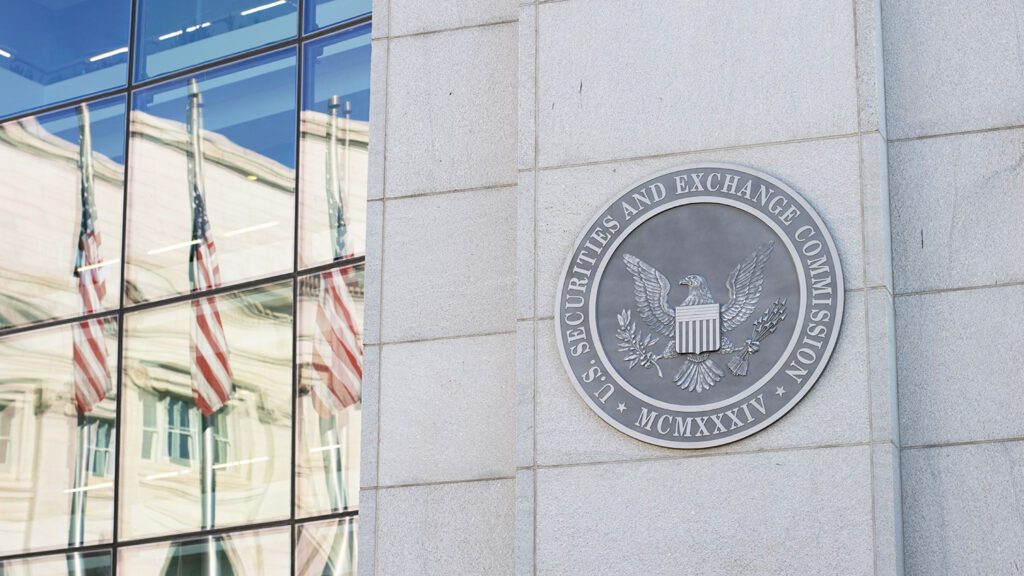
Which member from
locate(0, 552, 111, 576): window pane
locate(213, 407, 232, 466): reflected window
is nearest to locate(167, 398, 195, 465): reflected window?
locate(213, 407, 232, 466): reflected window

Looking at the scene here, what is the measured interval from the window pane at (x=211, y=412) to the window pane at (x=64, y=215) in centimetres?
117

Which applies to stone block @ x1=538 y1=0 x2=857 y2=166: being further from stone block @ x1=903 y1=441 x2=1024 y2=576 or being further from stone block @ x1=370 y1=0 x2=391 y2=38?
stone block @ x1=903 y1=441 x2=1024 y2=576

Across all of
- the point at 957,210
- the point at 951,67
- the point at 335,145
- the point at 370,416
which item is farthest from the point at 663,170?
the point at 335,145

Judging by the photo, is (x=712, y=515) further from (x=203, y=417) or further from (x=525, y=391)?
(x=203, y=417)

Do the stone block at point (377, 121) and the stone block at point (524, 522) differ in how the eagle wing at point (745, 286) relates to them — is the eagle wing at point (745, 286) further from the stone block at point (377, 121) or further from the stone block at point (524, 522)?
the stone block at point (377, 121)

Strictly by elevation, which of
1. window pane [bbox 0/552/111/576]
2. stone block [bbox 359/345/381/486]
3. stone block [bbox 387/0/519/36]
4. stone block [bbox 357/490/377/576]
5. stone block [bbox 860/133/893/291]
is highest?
stone block [bbox 387/0/519/36]

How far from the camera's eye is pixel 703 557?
896cm

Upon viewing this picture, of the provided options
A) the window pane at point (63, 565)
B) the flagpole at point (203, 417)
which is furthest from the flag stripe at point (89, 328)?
the window pane at point (63, 565)

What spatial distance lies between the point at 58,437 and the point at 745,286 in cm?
891

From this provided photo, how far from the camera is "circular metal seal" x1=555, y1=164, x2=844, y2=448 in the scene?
30.1ft

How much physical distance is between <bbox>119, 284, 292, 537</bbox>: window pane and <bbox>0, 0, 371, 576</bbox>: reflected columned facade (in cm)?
2

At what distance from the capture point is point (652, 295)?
31.4ft

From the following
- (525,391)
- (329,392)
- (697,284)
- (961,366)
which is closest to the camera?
(961,366)

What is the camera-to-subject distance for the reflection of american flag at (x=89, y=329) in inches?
612
